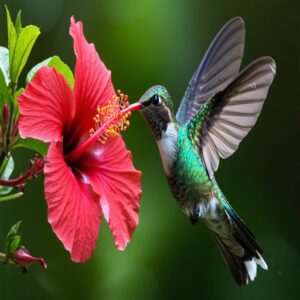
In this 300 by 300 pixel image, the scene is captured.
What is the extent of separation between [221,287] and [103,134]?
8.99 feet

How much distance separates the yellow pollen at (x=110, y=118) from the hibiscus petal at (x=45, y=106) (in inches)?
3.4

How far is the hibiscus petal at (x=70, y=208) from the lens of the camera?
4.41 feet

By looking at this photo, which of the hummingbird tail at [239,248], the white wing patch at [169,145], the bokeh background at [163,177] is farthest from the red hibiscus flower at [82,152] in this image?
the bokeh background at [163,177]

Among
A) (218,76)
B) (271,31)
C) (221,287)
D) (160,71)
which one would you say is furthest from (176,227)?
(218,76)

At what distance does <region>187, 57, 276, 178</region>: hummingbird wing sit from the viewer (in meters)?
1.82

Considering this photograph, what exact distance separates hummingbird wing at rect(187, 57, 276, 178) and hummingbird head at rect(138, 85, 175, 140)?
0.13 meters

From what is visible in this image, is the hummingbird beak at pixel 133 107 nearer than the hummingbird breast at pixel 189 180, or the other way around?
the hummingbird beak at pixel 133 107

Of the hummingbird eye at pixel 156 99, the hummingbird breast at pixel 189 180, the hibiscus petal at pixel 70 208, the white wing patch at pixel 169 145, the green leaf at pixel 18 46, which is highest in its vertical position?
the green leaf at pixel 18 46

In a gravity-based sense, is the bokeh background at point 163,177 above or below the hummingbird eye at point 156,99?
below

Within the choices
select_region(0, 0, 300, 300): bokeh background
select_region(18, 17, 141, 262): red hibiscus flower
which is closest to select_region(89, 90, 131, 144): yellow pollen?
select_region(18, 17, 141, 262): red hibiscus flower

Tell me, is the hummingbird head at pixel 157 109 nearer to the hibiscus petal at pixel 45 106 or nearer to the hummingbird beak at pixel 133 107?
the hummingbird beak at pixel 133 107

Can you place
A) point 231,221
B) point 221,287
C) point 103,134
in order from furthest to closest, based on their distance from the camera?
point 221,287, point 231,221, point 103,134

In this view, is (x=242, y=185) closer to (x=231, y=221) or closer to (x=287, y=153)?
(x=287, y=153)

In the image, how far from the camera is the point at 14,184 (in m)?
1.36
